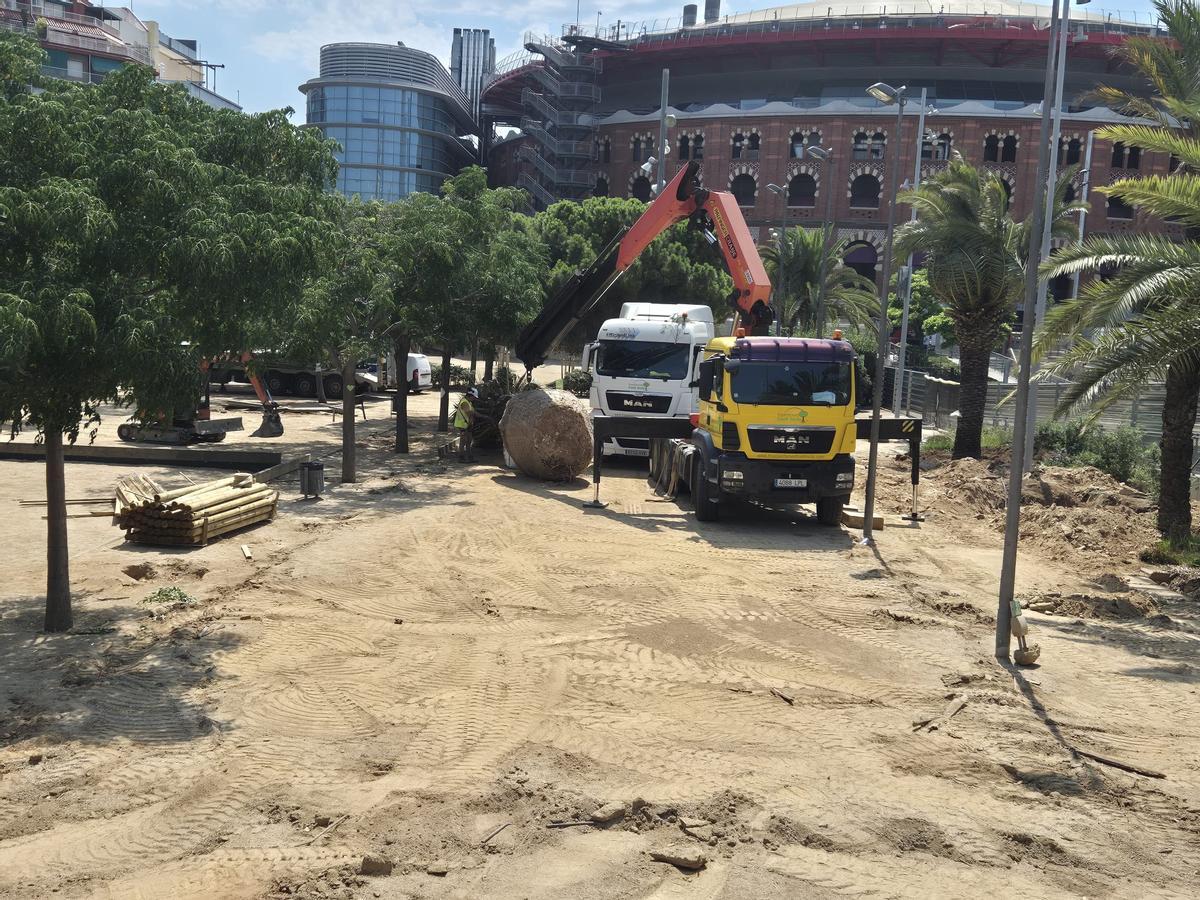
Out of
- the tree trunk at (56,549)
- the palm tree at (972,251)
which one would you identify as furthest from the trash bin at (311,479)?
the palm tree at (972,251)

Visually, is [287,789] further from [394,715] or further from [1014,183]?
[1014,183]

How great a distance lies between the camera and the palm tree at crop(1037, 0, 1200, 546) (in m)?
14.3

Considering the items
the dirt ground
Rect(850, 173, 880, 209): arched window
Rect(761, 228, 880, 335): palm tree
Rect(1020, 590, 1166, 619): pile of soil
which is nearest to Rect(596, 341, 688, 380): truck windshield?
the dirt ground

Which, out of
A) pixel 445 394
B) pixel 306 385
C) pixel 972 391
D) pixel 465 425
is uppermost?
pixel 972 391

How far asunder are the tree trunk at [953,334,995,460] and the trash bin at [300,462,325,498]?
15570 millimetres

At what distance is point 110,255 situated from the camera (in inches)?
367

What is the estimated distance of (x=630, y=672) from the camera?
10180 mm

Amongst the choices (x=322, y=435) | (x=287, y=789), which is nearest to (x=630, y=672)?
(x=287, y=789)

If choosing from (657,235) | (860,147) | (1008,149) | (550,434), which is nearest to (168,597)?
(550,434)

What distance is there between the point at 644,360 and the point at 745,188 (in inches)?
1943

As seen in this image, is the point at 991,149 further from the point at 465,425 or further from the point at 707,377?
the point at 707,377

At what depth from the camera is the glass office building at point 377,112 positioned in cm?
8350

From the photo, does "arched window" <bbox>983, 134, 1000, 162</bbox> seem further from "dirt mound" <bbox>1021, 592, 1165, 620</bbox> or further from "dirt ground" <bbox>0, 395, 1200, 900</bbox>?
"dirt mound" <bbox>1021, 592, 1165, 620</bbox>

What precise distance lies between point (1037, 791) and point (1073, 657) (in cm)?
384
